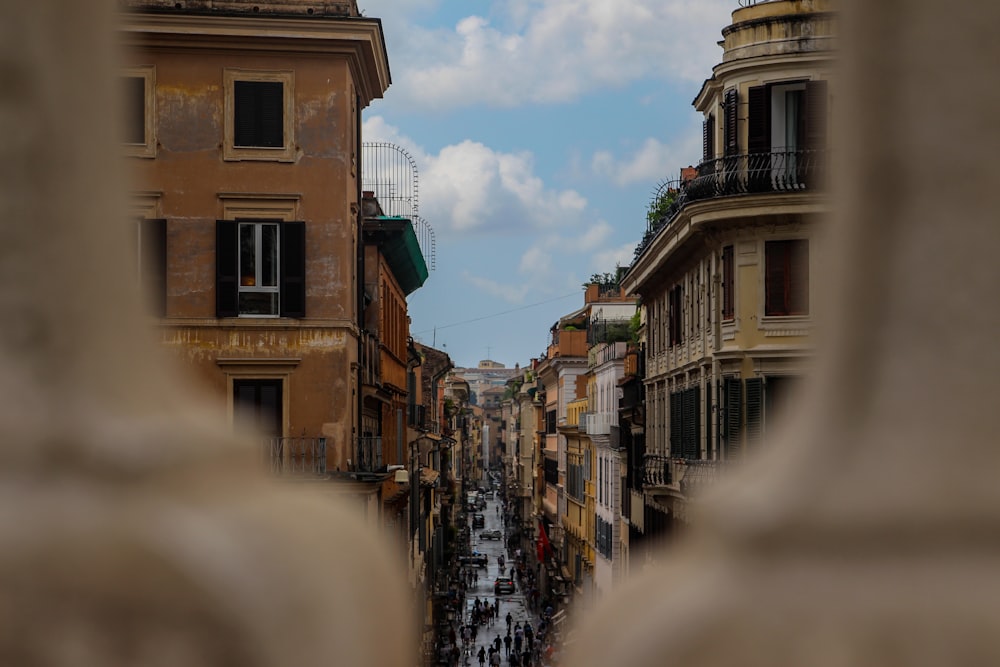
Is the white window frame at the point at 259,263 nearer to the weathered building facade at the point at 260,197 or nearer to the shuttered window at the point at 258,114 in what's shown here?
the weathered building facade at the point at 260,197

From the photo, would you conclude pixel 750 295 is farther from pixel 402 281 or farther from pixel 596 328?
pixel 596 328

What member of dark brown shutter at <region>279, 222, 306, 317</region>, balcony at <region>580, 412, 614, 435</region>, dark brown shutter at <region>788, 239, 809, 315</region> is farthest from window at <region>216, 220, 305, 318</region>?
balcony at <region>580, 412, 614, 435</region>

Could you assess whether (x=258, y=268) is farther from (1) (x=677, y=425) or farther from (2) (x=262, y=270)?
(1) (x=677, y=425)

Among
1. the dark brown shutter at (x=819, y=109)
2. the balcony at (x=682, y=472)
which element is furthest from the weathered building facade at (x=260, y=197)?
the dark brown shutter at (x=819, y=109)

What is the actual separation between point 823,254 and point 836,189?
0.53ft

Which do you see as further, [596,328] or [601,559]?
[596,328]

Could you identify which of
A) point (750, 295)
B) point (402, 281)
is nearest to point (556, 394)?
point (402, 281)

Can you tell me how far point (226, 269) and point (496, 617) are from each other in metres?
A: 60.2

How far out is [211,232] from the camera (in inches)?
Result: 971

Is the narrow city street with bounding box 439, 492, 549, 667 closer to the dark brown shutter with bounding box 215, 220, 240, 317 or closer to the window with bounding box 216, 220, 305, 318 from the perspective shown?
the window with bounding box 216, 220, 305, 318

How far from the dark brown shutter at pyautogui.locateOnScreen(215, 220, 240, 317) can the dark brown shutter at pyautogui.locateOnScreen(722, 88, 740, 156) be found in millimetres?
9379

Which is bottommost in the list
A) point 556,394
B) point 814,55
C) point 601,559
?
point 601,559


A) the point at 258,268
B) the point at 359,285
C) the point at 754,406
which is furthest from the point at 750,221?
the point at 258,268

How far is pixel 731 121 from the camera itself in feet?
83.8
